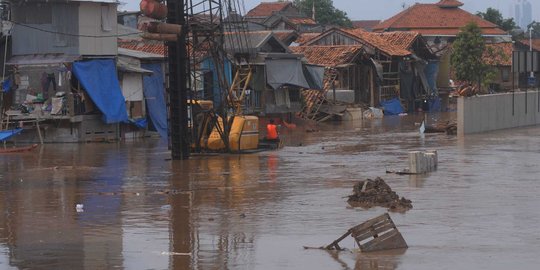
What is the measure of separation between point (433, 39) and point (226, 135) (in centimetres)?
5752

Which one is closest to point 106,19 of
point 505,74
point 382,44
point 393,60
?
point 382,44

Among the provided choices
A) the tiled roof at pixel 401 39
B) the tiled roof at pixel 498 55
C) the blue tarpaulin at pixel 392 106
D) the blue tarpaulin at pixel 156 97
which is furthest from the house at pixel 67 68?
the tiled roof at pixel 498 55

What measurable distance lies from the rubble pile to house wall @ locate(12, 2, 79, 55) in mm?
19809

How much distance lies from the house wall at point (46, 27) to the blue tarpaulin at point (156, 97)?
14.3 ft

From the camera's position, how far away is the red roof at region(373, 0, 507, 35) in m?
88.1

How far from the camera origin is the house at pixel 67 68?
35.6 metres

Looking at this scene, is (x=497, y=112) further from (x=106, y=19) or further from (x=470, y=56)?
(x=470, y=56)

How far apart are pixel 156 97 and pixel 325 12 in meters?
67.6

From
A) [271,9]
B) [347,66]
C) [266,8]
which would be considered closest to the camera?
[347,66]

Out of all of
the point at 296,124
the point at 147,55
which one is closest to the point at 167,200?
the point at 147,55

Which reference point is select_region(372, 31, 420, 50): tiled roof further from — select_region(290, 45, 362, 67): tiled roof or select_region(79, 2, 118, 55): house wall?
select_region(79, 2, 118, 55): house wall

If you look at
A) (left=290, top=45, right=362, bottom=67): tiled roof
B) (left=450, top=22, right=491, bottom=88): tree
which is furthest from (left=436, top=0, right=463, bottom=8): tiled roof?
(left=290, top=45, right=362, bottom=67): tiled roof

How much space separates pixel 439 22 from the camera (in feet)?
292

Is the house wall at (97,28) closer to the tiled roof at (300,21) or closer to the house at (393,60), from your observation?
the house at (393,60)
